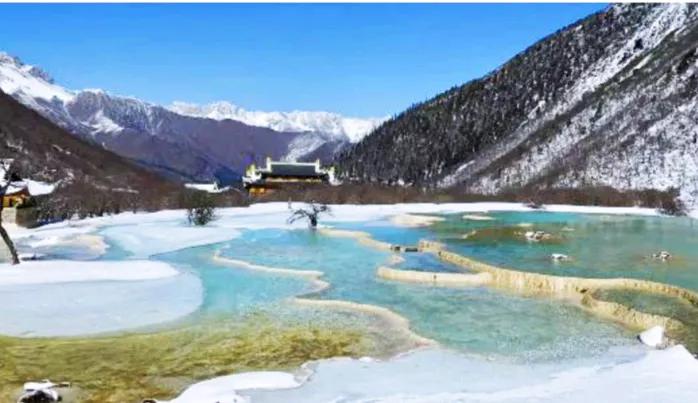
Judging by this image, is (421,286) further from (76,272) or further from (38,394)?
(38,394)

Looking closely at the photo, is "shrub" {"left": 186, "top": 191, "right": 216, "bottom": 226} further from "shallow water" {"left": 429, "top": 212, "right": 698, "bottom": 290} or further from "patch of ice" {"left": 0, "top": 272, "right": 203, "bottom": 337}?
"patch of ice" {"left": 0, "top": 272, "right": 203, "bottom": 337}

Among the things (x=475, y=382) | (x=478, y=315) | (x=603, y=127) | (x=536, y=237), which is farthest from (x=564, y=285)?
(x=603, y=127)

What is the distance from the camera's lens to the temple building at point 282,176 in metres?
107

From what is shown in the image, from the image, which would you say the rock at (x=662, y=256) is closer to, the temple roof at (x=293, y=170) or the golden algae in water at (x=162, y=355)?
the golden algae in water at (x=162, y=355)

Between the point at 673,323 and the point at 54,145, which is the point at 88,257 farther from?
the point at 54,145

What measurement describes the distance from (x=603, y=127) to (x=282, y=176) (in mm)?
68772

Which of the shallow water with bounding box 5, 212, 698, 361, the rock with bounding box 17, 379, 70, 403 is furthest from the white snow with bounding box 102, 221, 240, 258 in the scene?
the rock with bounding box 17, 379, 70, 403

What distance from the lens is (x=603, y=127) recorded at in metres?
140

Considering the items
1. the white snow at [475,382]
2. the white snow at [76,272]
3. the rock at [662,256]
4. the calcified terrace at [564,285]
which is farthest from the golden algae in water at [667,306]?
the white snow at [76,272]

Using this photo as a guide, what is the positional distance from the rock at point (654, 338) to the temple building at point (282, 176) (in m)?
89.3

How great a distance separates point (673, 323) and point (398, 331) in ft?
25.0

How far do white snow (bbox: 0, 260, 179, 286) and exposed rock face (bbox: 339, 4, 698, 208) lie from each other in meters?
72.3

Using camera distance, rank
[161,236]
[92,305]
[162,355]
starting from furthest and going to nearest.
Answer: [161,236], [92,305], [162,355]

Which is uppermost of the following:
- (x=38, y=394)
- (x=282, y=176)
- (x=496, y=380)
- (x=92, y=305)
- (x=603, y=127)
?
(x=603, y=127)
